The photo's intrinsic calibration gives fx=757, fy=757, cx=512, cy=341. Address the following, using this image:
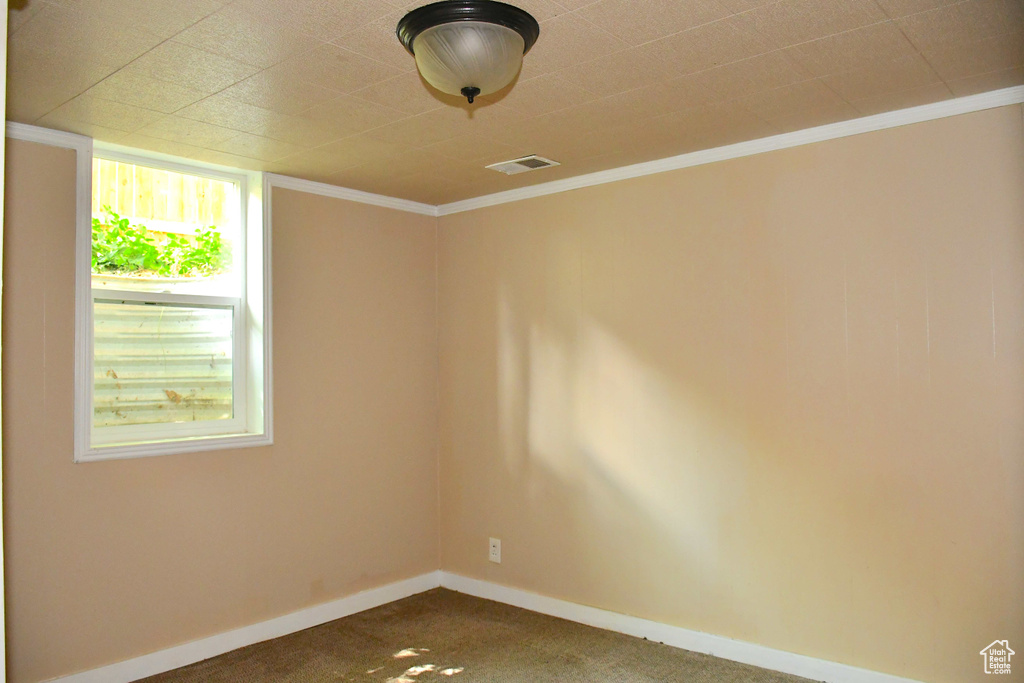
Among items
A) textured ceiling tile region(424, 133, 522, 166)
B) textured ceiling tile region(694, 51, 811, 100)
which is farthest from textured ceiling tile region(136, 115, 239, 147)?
textured ceiling tile region(694, 51, 811, 100)

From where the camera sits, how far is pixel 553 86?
9.06 ft

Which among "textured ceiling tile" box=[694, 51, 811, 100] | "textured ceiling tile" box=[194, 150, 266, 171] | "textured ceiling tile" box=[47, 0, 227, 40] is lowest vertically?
"textured ceiling tile" box=[47, 0, 227, 40]

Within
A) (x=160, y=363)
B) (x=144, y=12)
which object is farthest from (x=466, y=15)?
(x=160, y=363)

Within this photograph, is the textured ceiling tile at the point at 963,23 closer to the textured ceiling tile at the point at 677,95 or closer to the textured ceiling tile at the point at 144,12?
the textured ceiling tile at the point at 677,95

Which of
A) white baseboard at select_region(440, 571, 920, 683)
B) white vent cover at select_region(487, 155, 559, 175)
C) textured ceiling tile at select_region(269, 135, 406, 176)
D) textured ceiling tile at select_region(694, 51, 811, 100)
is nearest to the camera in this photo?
textured ceiling tile at select_region(694, 51, 811, 100)

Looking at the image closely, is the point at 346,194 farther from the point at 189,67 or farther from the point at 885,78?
the point at 885,78

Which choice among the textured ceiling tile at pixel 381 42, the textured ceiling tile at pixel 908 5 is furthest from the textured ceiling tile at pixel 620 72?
the textured ceiling tile at pixel 908 5

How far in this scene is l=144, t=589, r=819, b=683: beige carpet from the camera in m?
3.35

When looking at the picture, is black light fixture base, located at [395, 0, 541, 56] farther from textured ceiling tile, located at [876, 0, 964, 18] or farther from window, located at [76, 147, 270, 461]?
window, located at [76, 147, 270, 461]

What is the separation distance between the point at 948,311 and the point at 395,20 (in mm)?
2349

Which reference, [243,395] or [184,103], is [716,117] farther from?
[243,395]

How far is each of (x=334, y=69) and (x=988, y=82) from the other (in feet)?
7.75

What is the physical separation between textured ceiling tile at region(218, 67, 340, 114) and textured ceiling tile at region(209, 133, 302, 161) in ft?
1.45

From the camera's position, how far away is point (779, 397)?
3.39 metres
